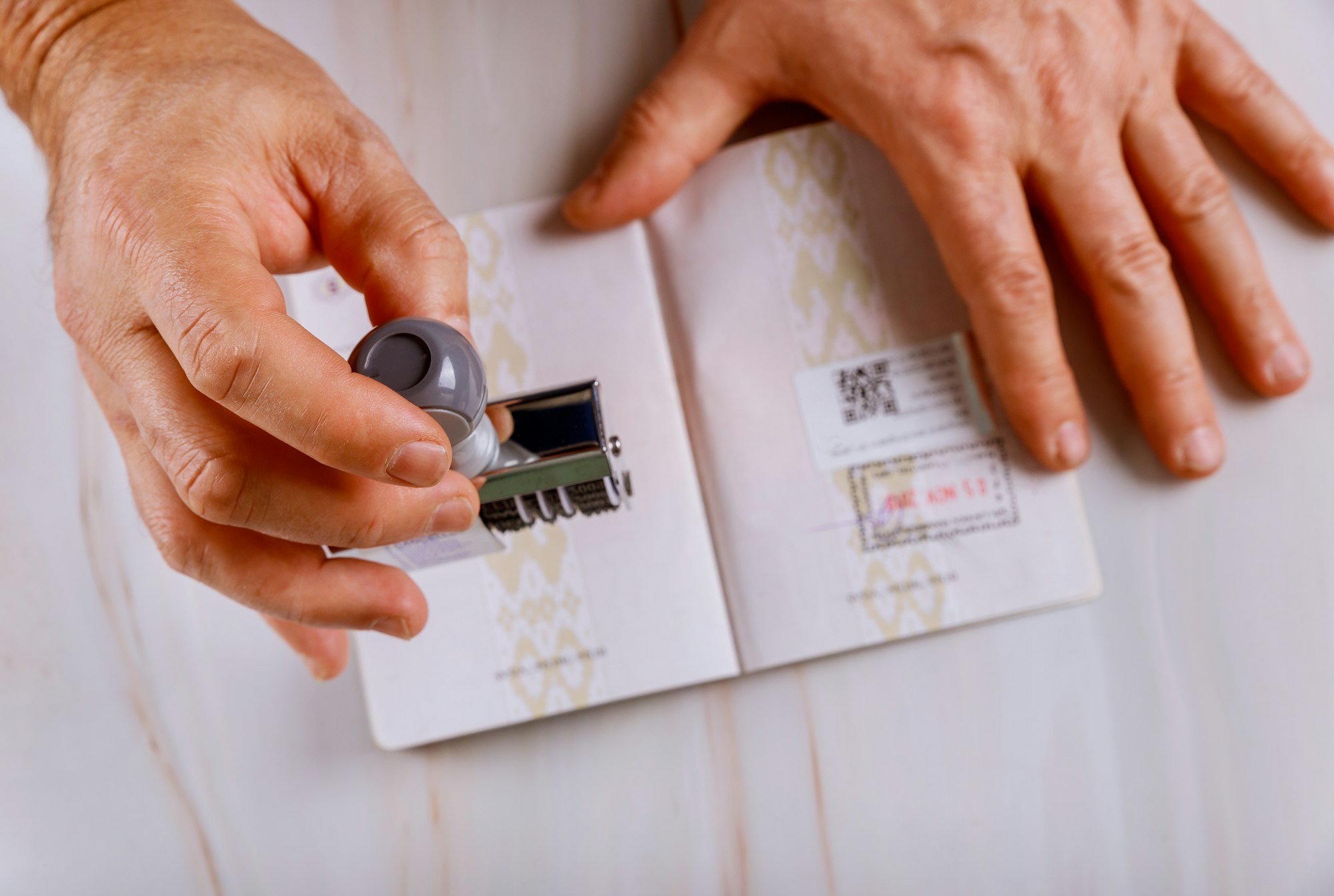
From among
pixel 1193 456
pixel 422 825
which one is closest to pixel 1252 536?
pixel 1193 456

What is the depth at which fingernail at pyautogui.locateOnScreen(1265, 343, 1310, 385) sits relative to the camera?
59 centimetres

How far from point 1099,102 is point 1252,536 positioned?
1.00ft

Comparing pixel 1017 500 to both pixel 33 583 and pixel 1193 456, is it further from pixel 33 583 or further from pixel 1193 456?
pixel 33 583

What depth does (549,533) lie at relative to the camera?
59 centimetres

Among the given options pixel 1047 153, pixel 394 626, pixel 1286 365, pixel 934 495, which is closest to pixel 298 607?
pixel 394 626

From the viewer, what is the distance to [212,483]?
0.35 meters

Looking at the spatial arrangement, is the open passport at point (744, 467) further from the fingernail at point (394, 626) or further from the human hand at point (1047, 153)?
the fingernail at point (394, 626)

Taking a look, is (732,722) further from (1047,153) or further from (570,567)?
(1047,153)

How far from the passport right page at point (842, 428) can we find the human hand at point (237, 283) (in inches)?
9.0

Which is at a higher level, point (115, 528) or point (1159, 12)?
point (1159, 12)

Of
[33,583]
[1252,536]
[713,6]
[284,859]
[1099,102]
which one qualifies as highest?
[713,6]

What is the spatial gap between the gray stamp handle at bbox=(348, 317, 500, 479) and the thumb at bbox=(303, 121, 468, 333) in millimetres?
78

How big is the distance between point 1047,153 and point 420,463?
46 cm

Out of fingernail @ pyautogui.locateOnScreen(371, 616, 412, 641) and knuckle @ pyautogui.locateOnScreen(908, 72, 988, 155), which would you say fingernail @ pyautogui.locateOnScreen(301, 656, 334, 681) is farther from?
knuckle @ pyautogui.locateOnScreen(908, 72, 988, 155)
